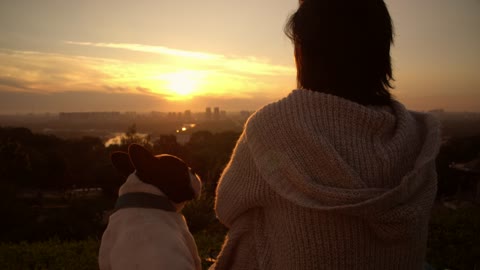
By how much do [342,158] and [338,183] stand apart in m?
0.09

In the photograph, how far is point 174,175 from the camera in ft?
6.68

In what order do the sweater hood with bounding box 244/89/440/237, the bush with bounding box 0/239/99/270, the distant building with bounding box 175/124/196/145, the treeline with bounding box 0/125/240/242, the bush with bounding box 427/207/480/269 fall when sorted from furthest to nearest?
the distant building with bounding box 175/124/196/145 → the treeline with bounding box 0/125/240/242 → the bush with bounding box 427/207/480/269 → the bush with bounding box 0/239/99/270 → the sweater hood with bounding box 244/89/440/237

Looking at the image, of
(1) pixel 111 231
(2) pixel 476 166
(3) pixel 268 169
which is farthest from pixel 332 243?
(2) pixel 476 166

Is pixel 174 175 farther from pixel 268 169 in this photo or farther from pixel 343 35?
pixel 343 35

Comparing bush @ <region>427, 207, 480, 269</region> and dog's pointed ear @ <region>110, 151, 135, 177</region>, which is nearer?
dog's pointed ear @ <region>110, 151, 135, 177</region>

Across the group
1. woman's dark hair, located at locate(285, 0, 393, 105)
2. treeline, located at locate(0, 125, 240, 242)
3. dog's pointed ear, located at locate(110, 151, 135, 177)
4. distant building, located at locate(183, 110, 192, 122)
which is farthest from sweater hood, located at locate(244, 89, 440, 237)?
distant building, located at locate(183, 110, 192, 122)

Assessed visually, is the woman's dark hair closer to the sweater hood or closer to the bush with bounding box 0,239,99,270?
the sweater hood

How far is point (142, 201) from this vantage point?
1.92 meters

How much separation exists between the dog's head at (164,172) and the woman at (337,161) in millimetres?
449

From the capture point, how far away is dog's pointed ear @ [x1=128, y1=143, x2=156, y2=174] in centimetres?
193

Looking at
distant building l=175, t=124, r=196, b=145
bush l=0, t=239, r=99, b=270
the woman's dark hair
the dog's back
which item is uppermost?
the woman's dark hair

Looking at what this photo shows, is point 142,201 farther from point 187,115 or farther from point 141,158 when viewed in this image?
point 187,115

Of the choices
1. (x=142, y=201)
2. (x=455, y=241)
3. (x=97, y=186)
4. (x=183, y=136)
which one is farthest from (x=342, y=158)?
(x=183, y=136)

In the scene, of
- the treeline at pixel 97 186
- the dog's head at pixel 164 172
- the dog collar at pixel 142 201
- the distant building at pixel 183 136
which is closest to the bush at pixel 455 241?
the treeline at pixel 97 186
